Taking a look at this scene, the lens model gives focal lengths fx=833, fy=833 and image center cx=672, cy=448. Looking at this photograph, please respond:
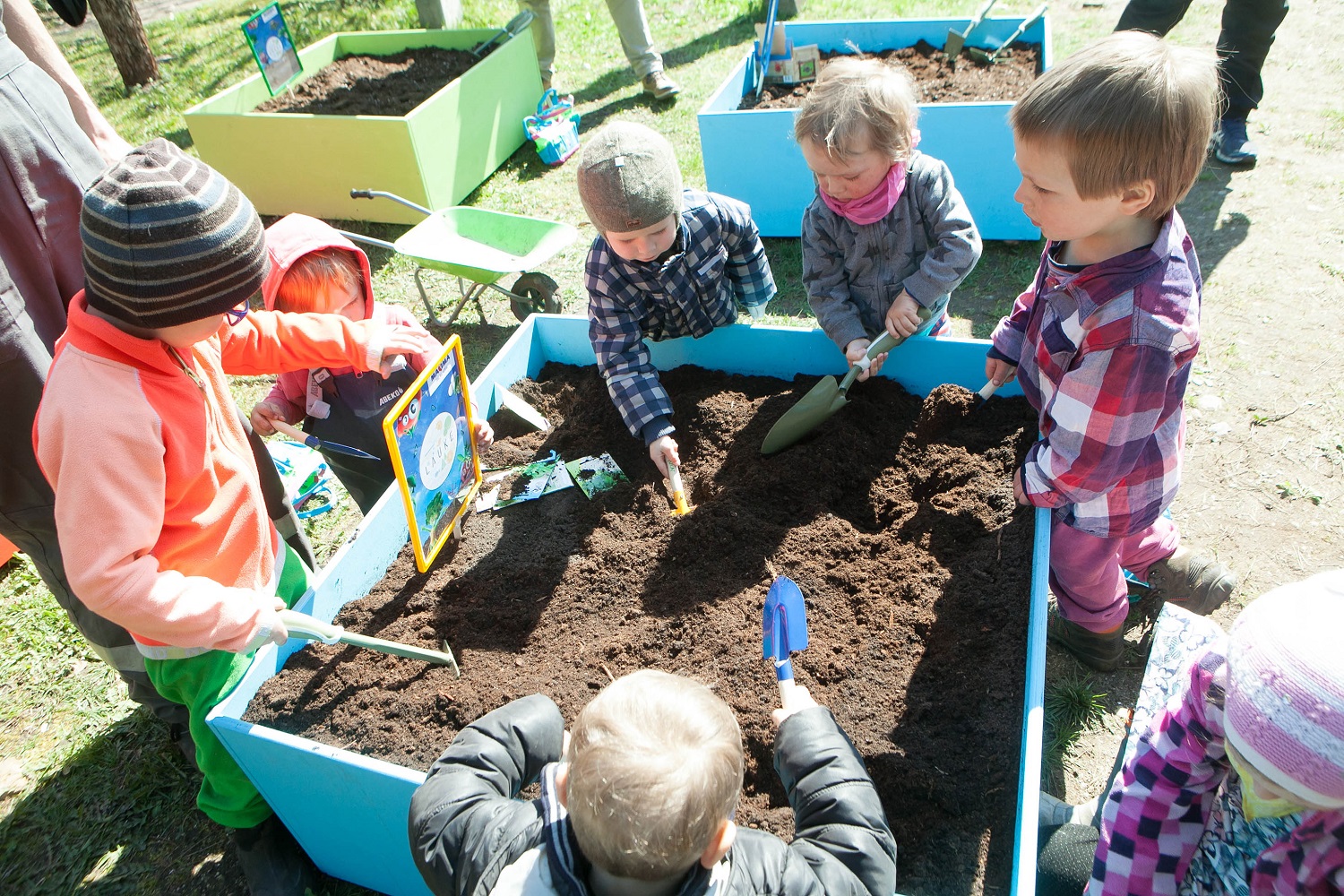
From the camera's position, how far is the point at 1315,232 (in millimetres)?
3885

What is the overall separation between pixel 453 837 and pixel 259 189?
16.3ft

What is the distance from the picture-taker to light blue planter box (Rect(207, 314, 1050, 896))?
166 cm

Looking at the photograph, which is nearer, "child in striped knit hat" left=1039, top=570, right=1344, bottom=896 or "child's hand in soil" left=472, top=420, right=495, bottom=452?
"child in striped knit hat" left=1039, top=570, right=1344, bottom=896

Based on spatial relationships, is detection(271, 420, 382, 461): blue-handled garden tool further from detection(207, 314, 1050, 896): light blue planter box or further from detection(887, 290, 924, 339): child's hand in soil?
detection(887, 290, 924, 339): child's hand in soil

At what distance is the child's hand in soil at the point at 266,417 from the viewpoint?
2441 mm

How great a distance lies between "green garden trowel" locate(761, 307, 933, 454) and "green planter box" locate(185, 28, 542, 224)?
3193mm

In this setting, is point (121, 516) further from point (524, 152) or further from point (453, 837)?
point (524, 152)

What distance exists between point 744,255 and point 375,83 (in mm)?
4040

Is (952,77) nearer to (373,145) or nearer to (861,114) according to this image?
(861,114)

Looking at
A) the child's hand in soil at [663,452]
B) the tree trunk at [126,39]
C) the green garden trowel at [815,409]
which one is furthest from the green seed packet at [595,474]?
the tree trunk at [126,39]

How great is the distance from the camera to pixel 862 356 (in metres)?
2.47

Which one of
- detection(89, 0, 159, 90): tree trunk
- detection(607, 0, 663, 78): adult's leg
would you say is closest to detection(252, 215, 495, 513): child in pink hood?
detection(607, 0, 663, 78): adult's leg

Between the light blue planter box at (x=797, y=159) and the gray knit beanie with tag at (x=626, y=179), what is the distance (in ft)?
5.68

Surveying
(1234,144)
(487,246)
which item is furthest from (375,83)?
(1234,144)
